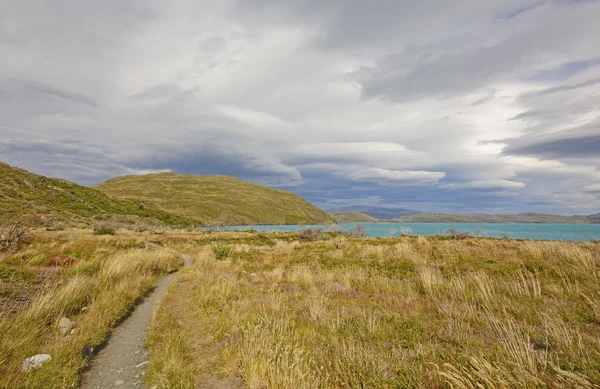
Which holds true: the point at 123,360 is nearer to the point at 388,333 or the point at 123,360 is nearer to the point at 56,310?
the point at 56,310

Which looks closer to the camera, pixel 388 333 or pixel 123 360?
pixel 388 333

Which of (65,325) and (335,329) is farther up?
(335,329)

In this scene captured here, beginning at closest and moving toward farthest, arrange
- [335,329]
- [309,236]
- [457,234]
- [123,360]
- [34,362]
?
[34,362], [335,329], [123,360], [457,234], [309,236]

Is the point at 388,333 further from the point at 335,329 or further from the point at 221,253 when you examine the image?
the point at 221,253

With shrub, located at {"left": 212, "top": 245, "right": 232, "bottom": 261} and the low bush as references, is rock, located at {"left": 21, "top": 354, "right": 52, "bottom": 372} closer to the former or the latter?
shrub, located at {"left": 212, "top": 245, "right": 232, "bottom": 261}

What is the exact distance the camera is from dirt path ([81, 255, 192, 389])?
6.16 meters

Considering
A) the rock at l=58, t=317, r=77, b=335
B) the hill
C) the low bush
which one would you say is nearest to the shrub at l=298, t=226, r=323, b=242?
the low bush

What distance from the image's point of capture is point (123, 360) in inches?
283

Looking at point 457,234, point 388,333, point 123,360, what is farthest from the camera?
point 457,234

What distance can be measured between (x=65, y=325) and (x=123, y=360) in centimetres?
274

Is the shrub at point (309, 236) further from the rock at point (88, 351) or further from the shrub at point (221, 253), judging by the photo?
the rock at point (88, 351)

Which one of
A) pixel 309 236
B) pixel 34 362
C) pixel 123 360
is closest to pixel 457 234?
pixel 309 236

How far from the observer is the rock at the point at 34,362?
5.73 meters

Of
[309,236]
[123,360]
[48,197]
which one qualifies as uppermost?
[48,197]
